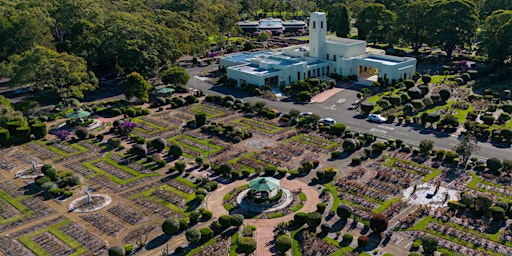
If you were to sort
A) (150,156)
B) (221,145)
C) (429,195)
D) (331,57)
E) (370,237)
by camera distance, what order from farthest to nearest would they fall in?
(331,57), (221,145), (150,156), (429,195), (370,237)

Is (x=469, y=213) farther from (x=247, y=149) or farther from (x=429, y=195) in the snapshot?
(x=247, y=149)

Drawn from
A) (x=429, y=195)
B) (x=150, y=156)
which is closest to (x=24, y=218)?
(x=150, y=156)

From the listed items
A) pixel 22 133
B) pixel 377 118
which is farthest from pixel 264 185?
pixel 22 133

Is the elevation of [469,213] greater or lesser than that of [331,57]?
lesser

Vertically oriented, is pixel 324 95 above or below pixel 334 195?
above

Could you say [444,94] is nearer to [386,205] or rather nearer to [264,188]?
[386,205]
